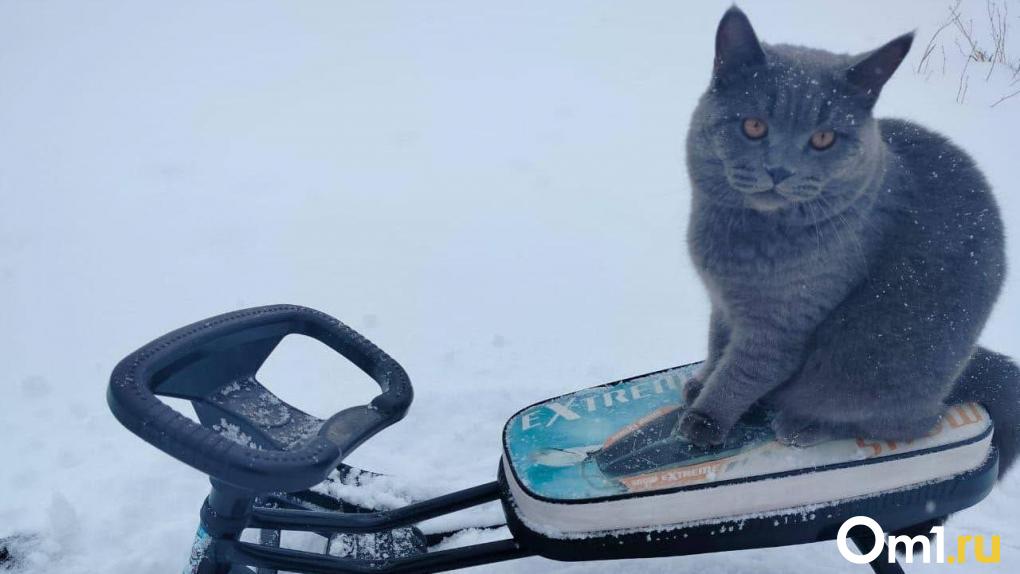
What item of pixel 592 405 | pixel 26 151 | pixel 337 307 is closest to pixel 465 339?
pixel 337 307

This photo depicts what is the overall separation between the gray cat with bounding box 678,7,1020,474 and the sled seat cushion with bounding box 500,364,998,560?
0.20 ft

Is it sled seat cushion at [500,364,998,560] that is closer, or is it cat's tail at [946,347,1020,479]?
sled seat cushion at [500,364,998,560]

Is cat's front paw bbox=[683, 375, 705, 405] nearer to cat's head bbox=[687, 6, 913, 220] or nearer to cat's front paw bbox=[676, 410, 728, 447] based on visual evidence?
cat's front paw bbox=[676, 410, 728, 447]

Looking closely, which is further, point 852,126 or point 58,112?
point 58,112

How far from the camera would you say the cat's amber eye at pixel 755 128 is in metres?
1.51

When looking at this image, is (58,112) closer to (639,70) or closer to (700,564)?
(639,70)

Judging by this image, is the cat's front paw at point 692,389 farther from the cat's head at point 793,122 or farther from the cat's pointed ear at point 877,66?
the cat's pointed ear at point 877,66

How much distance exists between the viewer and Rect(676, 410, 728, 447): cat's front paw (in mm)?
1716

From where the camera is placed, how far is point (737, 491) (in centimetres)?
159

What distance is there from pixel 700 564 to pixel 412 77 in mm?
3961

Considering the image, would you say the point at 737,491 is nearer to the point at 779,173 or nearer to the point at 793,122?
the point at 779,173

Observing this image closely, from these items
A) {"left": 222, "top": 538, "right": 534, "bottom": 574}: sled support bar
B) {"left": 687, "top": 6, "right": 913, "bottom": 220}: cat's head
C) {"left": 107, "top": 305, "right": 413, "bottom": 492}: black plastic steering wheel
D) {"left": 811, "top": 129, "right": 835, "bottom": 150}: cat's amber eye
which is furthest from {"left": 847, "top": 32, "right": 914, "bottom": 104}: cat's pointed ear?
{"left": 222, "top": 538, "right": 534, "bottom": 574}: sled support bar

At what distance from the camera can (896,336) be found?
5.22ft

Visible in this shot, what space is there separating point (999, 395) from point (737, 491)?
713 mm
